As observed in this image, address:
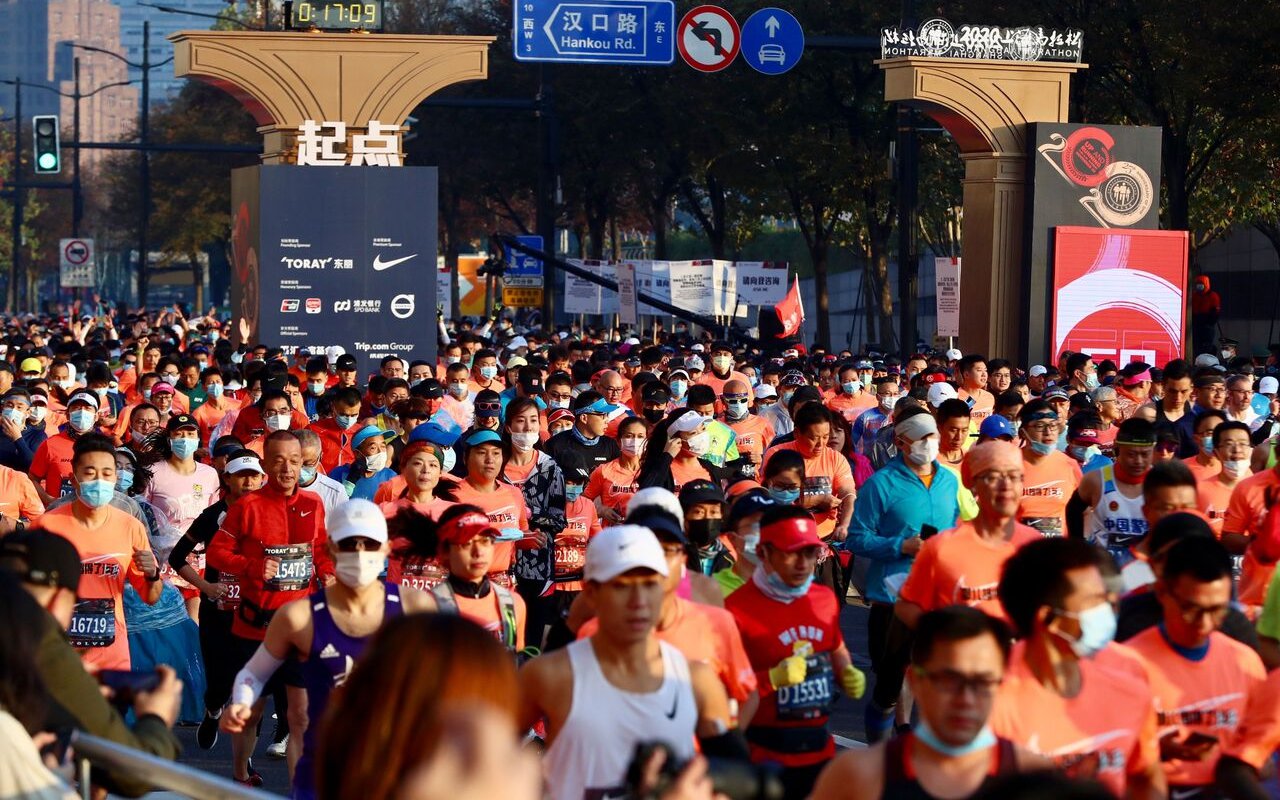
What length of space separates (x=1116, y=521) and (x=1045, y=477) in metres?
1.31

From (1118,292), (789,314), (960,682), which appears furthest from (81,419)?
(789,314)

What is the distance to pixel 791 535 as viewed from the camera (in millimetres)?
7242

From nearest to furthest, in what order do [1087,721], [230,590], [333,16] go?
[1087,721] < [230,590] < [333,16]

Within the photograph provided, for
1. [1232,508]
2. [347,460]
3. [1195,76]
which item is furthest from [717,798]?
[1195,76]

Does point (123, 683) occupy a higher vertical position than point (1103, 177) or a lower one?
lower

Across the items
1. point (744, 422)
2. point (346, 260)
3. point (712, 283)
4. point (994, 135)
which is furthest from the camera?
point (712, 283)

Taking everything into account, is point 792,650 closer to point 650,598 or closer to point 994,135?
point 650,598

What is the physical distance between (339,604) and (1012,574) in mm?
2506

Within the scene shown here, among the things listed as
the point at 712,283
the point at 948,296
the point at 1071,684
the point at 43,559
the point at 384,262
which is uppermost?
the point at 384,262

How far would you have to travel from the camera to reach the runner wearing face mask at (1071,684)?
540 centimetres

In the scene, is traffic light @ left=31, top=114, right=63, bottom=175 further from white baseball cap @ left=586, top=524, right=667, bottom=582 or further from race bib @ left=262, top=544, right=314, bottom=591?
white baseball cap @ left=586, top=524, right=667, bottom=582

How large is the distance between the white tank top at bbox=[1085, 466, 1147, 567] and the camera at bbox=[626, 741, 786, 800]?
19.1ft

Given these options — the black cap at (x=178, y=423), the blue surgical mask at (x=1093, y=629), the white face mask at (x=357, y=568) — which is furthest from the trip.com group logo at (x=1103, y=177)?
the blue surgical mask at (x=1093, y=629)

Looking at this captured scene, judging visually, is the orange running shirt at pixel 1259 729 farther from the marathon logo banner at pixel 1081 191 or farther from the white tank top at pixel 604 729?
the marathon logo banner at pixel 1081 191
